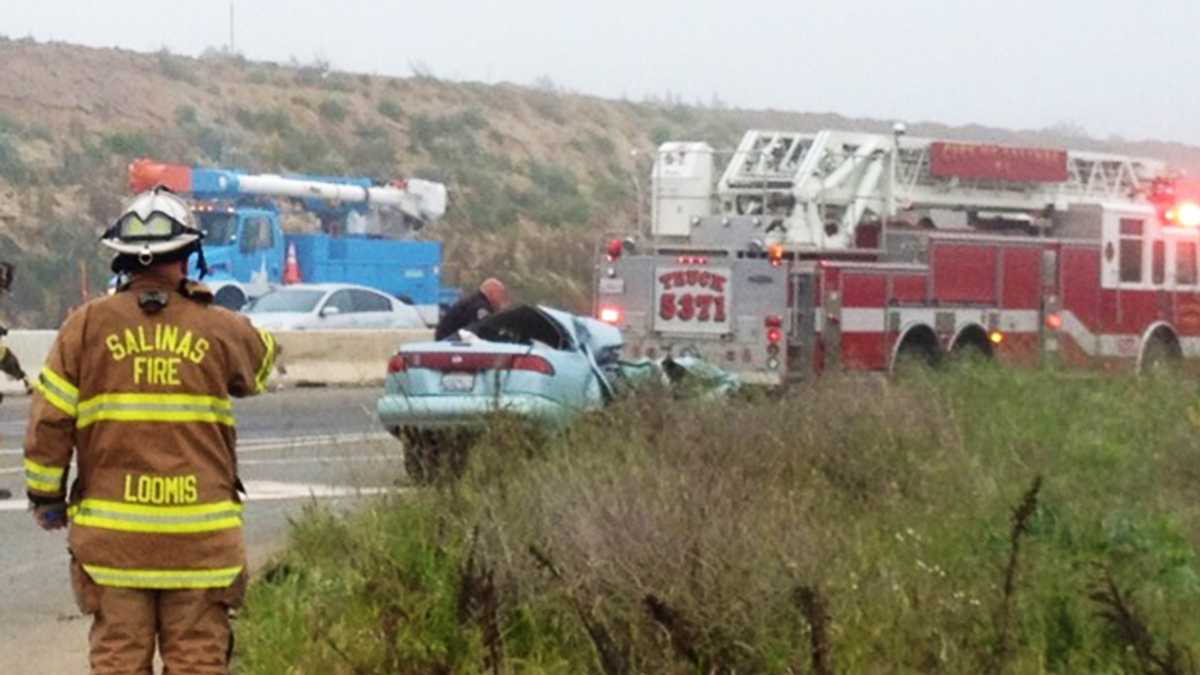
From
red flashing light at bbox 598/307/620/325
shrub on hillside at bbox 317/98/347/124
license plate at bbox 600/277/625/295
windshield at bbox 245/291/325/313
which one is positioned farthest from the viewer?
shrub on hillside at bbox 317/98/347/124

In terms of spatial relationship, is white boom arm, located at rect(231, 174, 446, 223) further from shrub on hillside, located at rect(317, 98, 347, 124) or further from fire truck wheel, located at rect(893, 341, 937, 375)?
shrub on hillside, located at rect(317, 98, 347, 124)

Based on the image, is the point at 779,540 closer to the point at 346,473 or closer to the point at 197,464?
the point at 197,464

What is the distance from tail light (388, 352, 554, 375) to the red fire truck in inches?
320

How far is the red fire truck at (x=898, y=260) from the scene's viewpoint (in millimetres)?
24453

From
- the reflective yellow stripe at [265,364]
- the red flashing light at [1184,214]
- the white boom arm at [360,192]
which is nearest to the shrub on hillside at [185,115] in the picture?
the white boom arm at [360,192]

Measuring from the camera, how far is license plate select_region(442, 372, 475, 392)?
15.5 m

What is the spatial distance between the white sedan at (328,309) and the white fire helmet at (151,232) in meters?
25.6

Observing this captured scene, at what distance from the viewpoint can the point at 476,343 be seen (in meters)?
15.9

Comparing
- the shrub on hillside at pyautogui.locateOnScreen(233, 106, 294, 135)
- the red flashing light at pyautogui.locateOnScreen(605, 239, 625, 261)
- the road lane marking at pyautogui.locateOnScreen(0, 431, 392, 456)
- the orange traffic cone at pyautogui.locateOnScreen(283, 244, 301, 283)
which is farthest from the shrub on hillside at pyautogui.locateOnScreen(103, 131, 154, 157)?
the road lane marking at pyautogui.locateOnScreen(0, 431, 392, 456)

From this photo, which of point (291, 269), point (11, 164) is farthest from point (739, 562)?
point (11, 164)

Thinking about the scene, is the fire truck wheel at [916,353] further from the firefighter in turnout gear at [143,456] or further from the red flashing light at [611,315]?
the firefighter in turnout gear at [143,456]

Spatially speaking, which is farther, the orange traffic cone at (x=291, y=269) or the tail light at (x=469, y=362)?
the orange traffic cone at (x=291, y=269)

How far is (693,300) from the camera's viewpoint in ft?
80.8

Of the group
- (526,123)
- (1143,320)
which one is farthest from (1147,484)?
(526,123)
